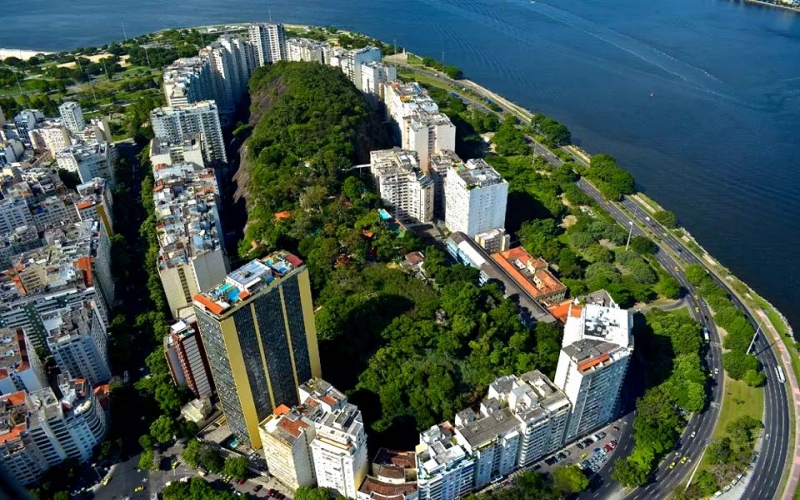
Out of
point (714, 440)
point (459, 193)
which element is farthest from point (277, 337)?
point (714, 440)

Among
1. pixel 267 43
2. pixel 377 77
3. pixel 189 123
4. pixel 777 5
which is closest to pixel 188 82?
pixel 189 123

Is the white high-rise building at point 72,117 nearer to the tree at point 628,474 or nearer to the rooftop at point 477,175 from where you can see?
the rooftop at point 477,175

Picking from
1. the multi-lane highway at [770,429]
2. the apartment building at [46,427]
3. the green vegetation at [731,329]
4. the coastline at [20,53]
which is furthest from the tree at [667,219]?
the coastline at [20,53]

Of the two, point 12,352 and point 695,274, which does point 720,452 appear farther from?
point 12,352

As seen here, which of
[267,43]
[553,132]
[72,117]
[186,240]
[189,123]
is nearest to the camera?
[186,240]

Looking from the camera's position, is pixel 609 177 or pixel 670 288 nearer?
pixel 670 288

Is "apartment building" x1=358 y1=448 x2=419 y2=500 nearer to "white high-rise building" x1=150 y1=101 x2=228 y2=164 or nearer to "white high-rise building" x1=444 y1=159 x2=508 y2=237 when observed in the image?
"white high-rise building" x1=444 y1=159 x2=508 y2=237

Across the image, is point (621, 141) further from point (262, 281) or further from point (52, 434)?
point (52, 434)
